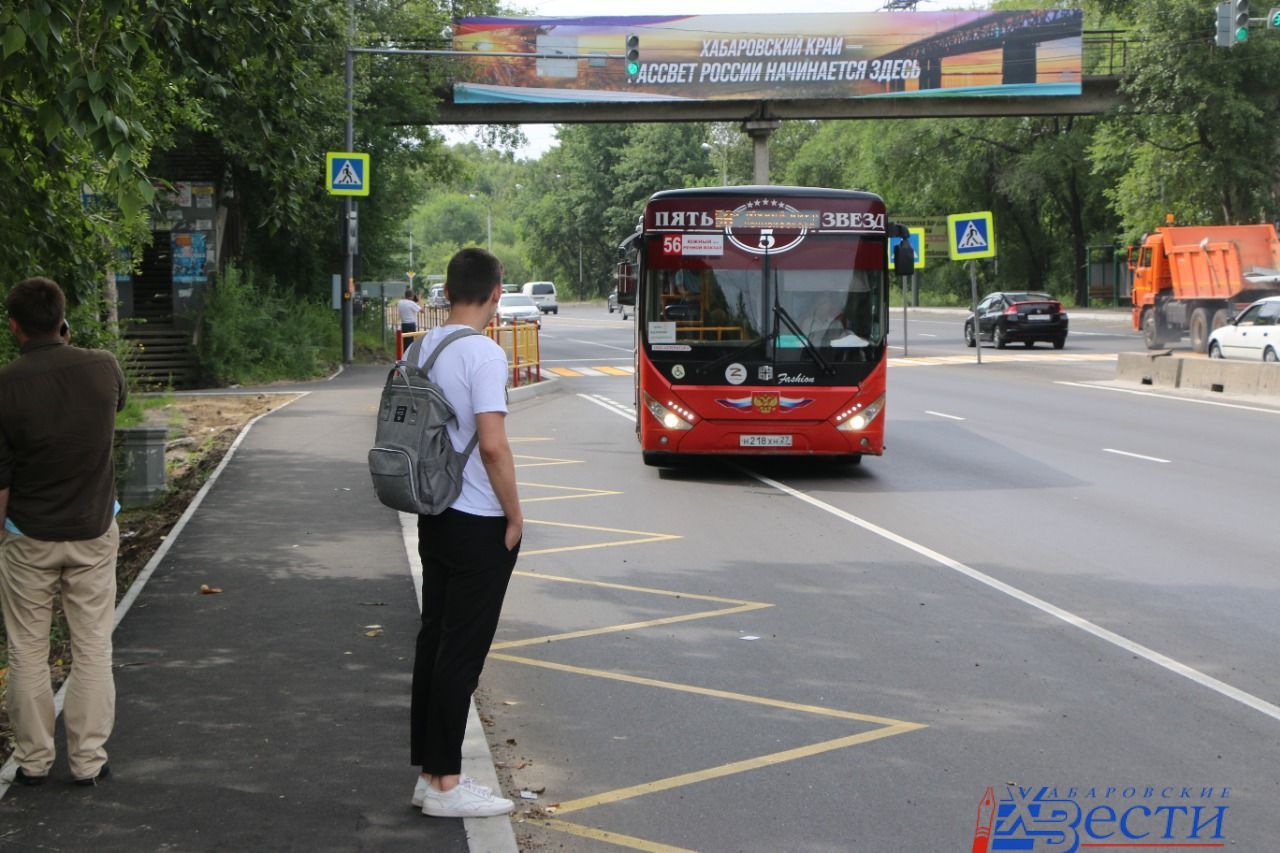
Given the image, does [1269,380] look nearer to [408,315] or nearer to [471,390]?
[408,315]

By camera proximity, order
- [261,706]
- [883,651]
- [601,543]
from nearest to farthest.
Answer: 1. [261,706]
2. [883,651]
3. [601,543]

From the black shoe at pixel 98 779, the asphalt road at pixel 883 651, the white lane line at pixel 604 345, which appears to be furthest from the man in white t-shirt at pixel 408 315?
the black shoe at pixel 98 779

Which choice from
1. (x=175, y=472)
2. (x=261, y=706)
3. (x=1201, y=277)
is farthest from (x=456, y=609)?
(x=1201, y=277)

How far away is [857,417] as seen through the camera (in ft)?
46.6

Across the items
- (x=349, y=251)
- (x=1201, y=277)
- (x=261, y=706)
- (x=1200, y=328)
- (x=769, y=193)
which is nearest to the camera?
(x=261, y=706)

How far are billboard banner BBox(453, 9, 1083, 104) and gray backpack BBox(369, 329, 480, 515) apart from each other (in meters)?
37.7

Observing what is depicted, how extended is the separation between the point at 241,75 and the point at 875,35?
116 ft

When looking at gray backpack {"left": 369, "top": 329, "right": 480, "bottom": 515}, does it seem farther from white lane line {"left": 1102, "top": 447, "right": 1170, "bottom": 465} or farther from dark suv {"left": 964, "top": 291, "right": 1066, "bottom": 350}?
dark suv {"left": 964, "top": 291, "right": 1066, "bottom": 350}

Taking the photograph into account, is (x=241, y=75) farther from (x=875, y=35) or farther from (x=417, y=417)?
(x=875, y=35)

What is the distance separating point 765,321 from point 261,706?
8.78 meters

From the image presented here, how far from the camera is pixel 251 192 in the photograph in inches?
1244

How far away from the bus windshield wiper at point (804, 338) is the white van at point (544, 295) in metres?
67.7

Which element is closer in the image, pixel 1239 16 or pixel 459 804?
pixel 459 804

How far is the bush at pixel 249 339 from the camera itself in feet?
91.0
